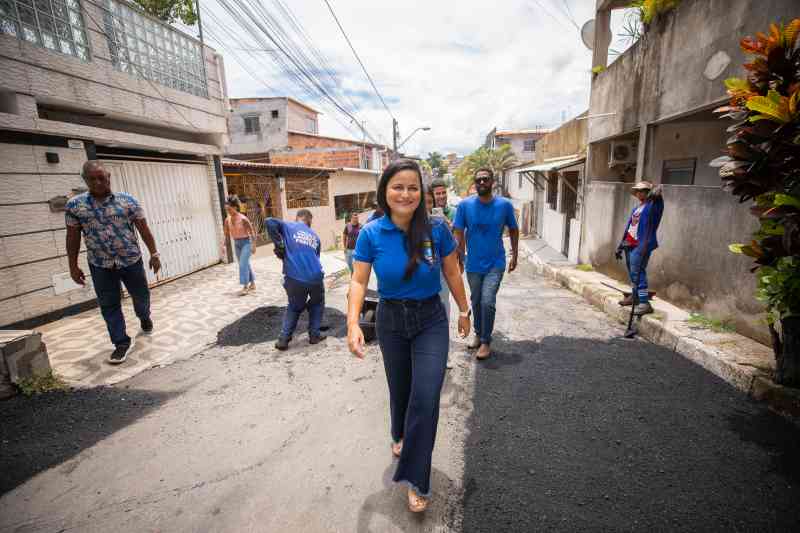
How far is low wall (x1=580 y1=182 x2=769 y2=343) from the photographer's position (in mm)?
3982

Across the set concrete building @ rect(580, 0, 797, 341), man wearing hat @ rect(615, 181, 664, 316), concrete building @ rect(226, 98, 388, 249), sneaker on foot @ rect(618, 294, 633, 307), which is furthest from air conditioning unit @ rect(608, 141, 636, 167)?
concrete building @ rect(226, 98, 388, 249)

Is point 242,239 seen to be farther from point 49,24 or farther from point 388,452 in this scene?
point 388,452

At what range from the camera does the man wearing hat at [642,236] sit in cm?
438

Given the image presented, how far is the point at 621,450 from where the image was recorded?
239 centimetres

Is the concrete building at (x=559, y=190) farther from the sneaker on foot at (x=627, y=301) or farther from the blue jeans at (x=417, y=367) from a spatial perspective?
the blue jeans at (x=417, y=367)

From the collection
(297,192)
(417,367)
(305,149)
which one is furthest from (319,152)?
(417,367)

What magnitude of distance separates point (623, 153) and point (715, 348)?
5540 millimetres

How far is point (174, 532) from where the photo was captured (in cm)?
194

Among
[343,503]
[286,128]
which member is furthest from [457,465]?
[286,128]

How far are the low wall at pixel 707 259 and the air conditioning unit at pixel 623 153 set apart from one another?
1.78m

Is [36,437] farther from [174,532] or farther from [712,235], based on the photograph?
[712,235]

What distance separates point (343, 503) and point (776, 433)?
292 centimetres

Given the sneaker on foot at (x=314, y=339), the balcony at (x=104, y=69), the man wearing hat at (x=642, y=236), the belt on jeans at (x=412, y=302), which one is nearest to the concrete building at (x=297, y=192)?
the balcony at (x=104, y=69)

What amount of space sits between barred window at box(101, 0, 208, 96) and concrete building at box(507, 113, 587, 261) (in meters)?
9.54
